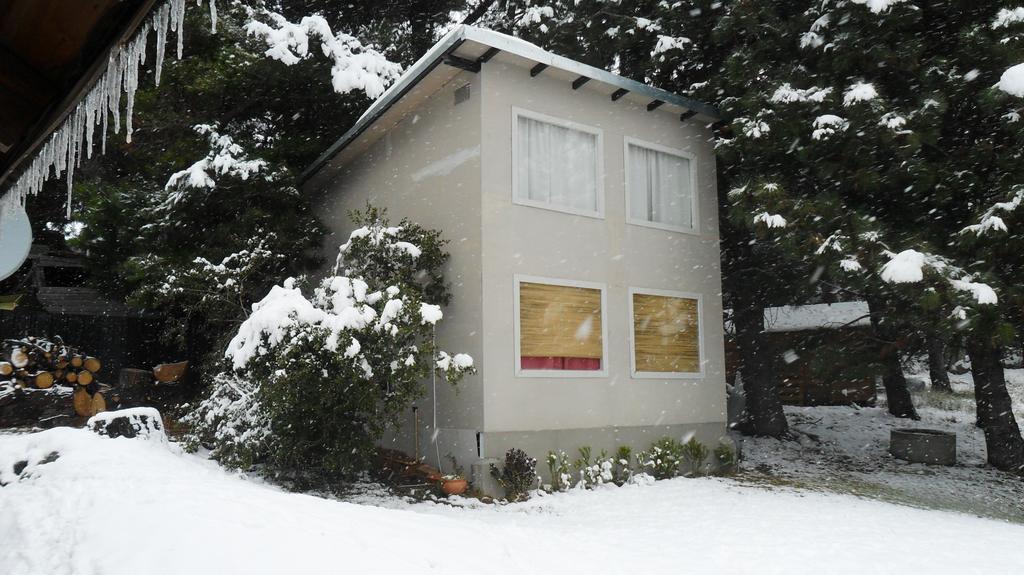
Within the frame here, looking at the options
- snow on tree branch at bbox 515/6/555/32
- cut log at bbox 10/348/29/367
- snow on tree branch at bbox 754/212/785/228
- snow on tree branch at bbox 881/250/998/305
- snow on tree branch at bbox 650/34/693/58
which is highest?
snow on tree branch at bbox 515/6/555/32

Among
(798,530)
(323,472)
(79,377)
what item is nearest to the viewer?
(798,530)

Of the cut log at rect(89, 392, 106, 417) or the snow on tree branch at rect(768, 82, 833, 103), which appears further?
the cut log at rect(89, 392, 106, 417)

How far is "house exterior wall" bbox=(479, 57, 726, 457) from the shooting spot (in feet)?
28.5

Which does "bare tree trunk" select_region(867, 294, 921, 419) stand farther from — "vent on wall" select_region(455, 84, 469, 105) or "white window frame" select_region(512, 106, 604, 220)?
"vent on wall" select_region(455, 84, 469, 105)

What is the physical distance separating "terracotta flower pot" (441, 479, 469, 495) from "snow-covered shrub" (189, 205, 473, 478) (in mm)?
936

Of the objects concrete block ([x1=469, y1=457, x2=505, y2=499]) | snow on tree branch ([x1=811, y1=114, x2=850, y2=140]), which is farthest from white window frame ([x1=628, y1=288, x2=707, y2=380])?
snow on tree branch ([x1=811, y1=114, x2=850, y2=140])

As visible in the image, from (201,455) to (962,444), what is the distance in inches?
499

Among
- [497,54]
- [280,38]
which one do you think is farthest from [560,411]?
[280,38]

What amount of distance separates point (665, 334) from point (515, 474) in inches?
135

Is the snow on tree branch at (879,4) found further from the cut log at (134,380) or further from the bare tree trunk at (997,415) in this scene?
the cut log at (134,380)

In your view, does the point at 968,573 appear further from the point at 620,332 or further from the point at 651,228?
the point at 651,228

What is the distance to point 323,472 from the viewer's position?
329 inches

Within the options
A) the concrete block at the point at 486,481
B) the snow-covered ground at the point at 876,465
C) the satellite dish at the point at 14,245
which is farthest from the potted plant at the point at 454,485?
the satellite dish at the point at 14,245

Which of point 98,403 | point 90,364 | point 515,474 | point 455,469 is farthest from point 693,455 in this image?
point 90,364
